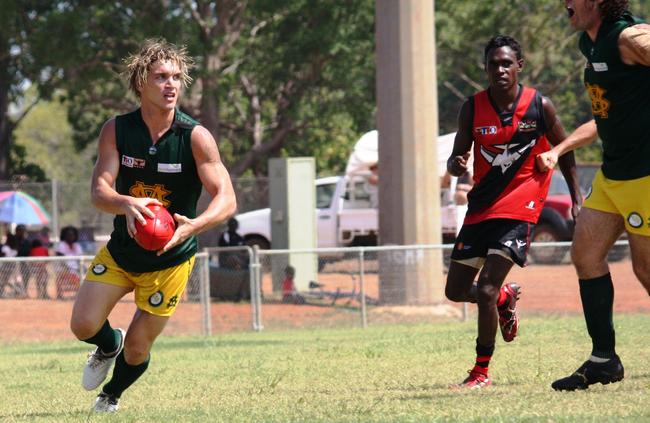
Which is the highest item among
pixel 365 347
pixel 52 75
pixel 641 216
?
pixel 52 75

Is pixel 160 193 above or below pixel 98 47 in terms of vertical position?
below

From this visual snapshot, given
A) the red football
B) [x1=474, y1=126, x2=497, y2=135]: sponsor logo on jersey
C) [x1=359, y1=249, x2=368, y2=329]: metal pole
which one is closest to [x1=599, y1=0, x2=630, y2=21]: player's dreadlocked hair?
[x1=474, y1=126, x2=497, y2=135]: sponsor logo on jersey

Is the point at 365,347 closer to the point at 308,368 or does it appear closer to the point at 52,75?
the point at 308,368

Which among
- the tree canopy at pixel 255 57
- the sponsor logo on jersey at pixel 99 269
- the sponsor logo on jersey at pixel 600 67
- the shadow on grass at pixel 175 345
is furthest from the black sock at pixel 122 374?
the tree canopy at pixel 255 57

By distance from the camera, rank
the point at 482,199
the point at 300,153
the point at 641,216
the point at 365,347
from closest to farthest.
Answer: the point at 641,216
the point at 482,199
the point at 365,347
the point at 300,153

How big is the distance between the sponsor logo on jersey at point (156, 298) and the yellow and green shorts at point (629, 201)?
2.64 meters

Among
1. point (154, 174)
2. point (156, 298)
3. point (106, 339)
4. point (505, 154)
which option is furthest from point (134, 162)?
point (505, 154)

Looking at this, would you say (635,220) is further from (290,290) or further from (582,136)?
(290,290)

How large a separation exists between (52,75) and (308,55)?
21.7 ft

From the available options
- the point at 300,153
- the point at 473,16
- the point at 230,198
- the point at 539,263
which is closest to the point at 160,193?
the point at 230,198

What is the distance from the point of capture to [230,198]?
24.9ft

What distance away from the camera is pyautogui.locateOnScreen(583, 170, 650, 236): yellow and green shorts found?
281 inches

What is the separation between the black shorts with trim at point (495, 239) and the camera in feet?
28.1

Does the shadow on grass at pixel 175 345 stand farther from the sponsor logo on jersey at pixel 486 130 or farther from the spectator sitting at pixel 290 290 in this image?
the sponsor logo on jersey at pixel 486 130
